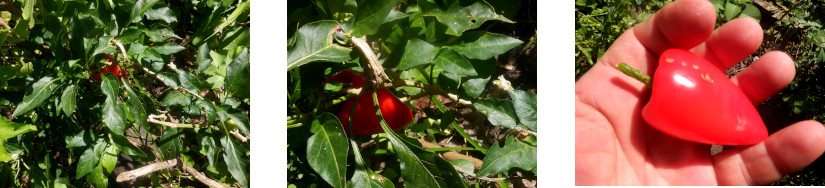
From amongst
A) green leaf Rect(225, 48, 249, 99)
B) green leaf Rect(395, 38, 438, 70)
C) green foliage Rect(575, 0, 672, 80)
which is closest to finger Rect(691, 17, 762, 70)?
green foliage Rect(575, 0, 672, 80)

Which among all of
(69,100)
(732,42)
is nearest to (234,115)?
(69,100)

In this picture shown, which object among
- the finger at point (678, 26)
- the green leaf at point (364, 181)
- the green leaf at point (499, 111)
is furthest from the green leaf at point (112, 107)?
the finger at point (678, 26)

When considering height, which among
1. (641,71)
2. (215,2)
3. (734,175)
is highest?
(215,2)

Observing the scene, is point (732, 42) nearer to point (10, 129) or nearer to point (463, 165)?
point (463, 165)

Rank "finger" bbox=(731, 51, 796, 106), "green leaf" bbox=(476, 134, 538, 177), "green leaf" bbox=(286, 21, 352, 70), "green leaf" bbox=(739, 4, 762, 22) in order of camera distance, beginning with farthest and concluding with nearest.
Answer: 1. "green leaf" bbox=(739, 4, 762, 22)
2. "finger" bbox=(731, 51, 796, 106)
3. "green leaf" bbox=(476, 134, 538, 177)
4. "green leaf" bbox=(286, 21, 352, 70)

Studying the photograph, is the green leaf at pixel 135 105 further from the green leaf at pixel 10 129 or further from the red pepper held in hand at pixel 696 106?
the red pepper held in hand at pixel 696 106

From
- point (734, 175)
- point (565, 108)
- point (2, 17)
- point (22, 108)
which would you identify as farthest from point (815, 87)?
point (2, 17)

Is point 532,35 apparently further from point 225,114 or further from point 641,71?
point 225,114

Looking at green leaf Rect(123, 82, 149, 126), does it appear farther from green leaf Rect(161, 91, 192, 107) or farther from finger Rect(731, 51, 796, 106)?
finger Rect(731, 51, 796, 106)
